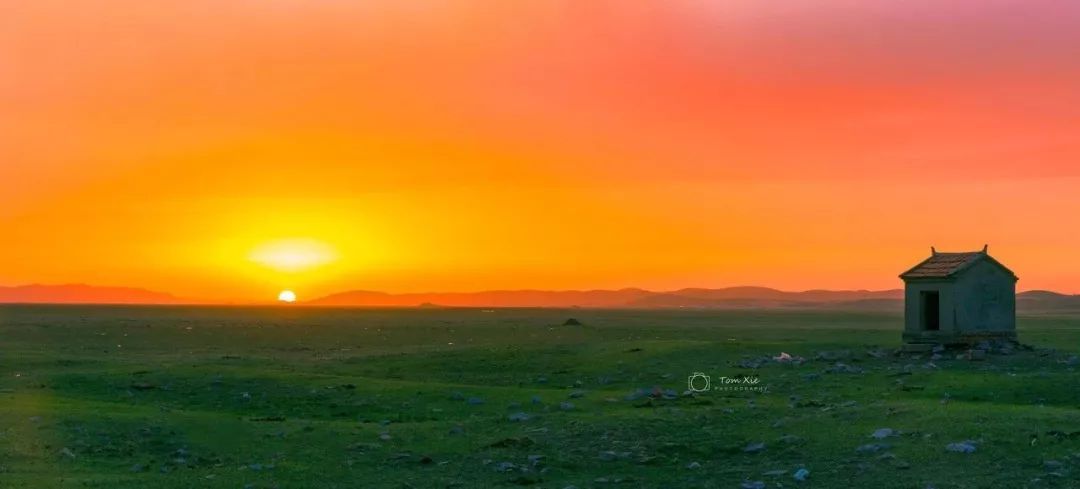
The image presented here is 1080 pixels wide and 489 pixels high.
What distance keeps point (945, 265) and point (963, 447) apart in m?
24.3

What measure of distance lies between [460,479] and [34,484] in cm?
858

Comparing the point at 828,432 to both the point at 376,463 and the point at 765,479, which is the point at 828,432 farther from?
the point at 376,463

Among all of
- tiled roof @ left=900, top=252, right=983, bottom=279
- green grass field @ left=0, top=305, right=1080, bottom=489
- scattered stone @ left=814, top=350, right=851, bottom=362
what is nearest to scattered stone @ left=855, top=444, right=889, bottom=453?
green grass field @ left=0, top=305, right=1080, bottom=489

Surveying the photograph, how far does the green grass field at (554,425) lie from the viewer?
74.4 feet

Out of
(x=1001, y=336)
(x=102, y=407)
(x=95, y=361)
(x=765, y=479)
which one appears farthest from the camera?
(x=95, y=361)

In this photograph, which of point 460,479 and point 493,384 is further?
point 493,384

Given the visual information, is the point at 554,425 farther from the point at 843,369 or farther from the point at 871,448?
the point at 843,369

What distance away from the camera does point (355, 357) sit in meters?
55.8

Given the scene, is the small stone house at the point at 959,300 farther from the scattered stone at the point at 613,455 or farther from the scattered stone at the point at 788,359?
the scattered stone at the point at 613,455

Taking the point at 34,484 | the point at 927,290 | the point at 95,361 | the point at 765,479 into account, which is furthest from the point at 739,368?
the point at 95,361

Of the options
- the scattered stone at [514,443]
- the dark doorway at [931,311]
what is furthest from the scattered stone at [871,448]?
the dark doorway at [931,311]

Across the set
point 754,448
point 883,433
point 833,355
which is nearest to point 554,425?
point 754,448

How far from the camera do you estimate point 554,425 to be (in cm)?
2816

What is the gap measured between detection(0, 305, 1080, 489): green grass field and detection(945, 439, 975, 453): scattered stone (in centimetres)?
17
